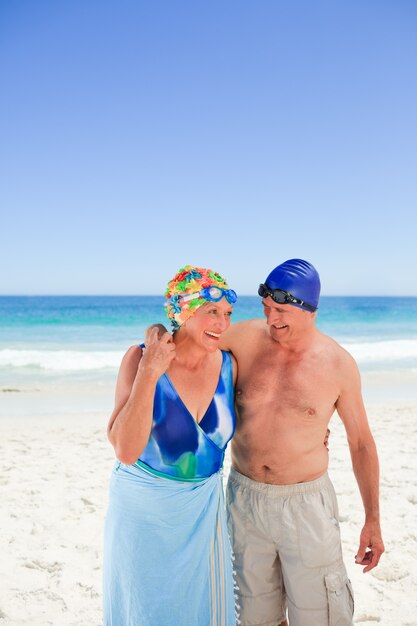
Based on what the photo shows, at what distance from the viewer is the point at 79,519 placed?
17.9 ft

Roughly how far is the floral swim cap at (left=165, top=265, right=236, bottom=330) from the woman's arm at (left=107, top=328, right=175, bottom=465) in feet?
0.81

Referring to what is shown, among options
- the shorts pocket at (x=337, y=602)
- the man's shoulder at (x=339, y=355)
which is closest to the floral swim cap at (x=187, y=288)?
the man's shoulder at (x=339, y=355)

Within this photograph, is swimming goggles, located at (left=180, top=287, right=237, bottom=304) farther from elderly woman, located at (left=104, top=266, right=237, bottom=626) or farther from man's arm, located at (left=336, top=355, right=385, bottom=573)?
man's arm, located at (left=336, top=355, right=385, bottom=573)

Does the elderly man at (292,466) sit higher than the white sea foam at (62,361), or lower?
higher

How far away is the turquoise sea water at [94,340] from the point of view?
693 inches

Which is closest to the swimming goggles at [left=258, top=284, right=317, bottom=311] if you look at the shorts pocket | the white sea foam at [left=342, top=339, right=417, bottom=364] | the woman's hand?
the woman's hand

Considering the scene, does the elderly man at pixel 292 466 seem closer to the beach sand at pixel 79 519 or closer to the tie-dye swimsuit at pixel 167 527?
the tie-dye swimsuit at pixel 167 527

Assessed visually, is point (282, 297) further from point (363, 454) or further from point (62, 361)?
point (62, 361)

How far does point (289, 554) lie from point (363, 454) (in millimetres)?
653

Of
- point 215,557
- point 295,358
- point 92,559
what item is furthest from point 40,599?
point 295,358

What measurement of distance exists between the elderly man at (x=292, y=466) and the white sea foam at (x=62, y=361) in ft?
50.4

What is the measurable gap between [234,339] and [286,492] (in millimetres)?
844

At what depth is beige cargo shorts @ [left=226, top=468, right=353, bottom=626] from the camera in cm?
272

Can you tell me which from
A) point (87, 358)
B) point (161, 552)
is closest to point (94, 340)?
point (87, 358)
